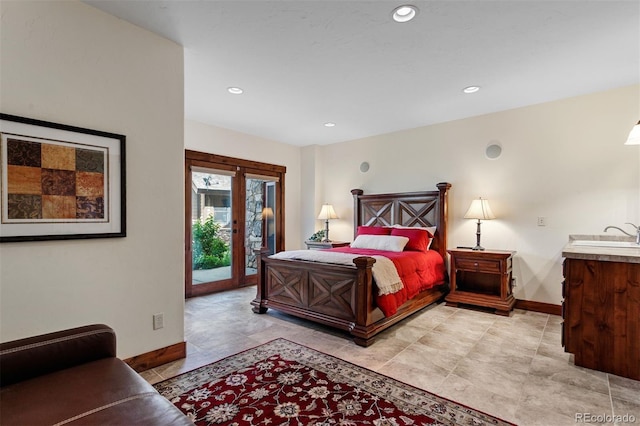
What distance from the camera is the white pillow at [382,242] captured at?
4.20 m

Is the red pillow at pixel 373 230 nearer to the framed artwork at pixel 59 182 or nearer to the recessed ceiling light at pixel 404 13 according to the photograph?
the recessed ceiling light at pixel 404 13

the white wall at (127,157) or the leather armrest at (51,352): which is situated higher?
the white wall at (127,157)

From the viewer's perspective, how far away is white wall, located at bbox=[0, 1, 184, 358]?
1.87 metres

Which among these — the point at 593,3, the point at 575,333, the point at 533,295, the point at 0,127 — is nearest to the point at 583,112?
the point at 593,3

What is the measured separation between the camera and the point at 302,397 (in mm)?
2053

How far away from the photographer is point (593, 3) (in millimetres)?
2084

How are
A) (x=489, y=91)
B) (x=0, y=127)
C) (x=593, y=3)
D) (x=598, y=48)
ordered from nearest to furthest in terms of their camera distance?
(x=0, y=127)
(x=593, y=3)
(x=598, y=48)
(x=489, y=91)

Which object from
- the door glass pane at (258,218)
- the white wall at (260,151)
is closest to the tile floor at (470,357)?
the door glass pane at (258,218)

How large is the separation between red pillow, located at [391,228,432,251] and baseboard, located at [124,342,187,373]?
2946 mm

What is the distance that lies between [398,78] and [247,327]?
3024 millimetres

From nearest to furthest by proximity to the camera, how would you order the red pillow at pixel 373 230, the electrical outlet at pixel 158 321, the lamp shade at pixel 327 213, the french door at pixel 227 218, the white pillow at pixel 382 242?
the electrical outlet at pixel 158 321 < the white pillow at pixel 382 242 < the french door at pixel 227 218 < the red pillow at pixel 373 230 < the lamp shade at pixel 327 213

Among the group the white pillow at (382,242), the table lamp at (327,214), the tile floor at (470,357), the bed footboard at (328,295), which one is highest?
the table lamp at (327,214)

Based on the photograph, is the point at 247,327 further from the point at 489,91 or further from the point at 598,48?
the point at 598,48

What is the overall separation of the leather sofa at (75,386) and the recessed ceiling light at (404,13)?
2559mm
